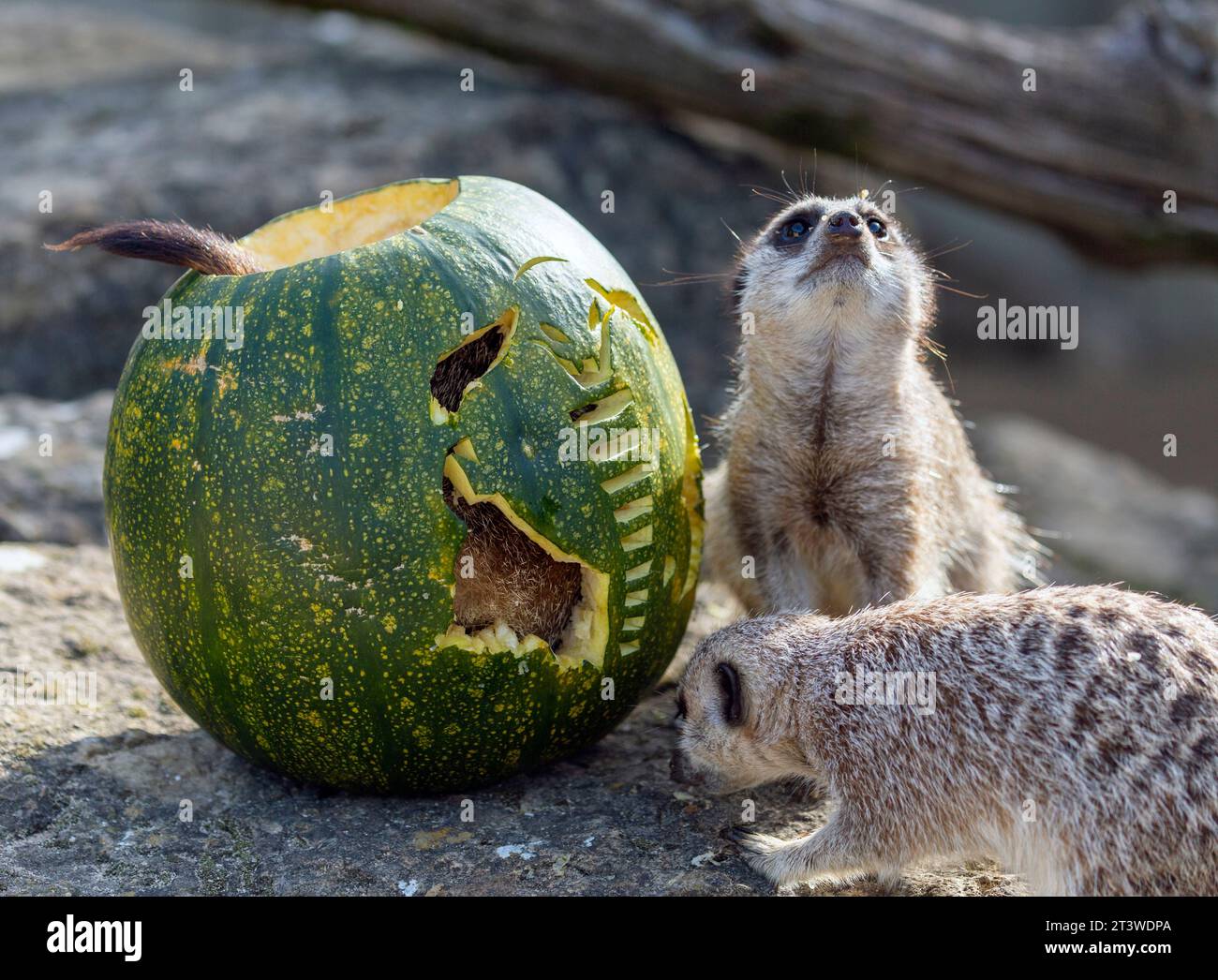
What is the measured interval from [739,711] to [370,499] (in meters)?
1.15

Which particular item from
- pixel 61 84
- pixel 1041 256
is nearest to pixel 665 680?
pixel 61 84

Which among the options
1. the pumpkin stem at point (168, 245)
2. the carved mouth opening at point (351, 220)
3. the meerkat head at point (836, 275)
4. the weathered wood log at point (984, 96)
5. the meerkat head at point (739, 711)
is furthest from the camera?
the weathered wood log at point (984, 96)

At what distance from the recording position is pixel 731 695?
3.51 metres

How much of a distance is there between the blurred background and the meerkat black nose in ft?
9.48

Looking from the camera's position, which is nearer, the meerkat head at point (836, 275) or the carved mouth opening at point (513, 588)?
the carved mouth opening at point (513, 588)

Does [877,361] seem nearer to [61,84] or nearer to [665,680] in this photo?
[665,680]

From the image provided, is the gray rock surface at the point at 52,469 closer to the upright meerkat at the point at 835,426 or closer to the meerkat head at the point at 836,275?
the upright meerkat at the point at 835,426

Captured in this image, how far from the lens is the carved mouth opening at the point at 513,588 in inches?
125

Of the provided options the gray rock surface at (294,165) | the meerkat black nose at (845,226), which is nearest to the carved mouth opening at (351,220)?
the meerkat black nose at (845,226)

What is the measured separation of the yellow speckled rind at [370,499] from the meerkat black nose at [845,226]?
0.77 m

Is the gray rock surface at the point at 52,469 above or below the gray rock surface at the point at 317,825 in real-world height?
above

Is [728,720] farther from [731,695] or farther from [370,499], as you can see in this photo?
[370,499]

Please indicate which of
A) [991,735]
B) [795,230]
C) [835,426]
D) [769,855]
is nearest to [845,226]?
[795,230]

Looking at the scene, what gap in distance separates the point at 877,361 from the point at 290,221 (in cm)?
181
